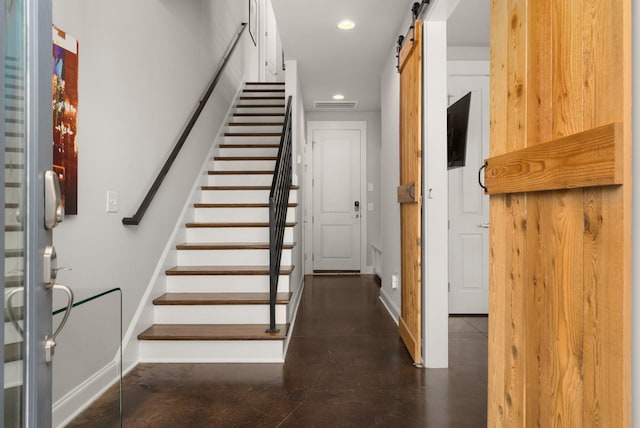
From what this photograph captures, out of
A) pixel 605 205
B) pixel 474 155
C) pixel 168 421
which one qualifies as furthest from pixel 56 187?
pixel 474 155

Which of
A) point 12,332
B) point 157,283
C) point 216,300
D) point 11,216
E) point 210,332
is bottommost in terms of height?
point 210,332

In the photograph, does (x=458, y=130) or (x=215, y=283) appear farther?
(x=458, y=130)

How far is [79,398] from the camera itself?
1.05 meters

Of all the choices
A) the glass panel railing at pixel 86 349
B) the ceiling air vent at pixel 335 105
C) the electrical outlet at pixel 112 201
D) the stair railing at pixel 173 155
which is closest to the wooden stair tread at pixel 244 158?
the stair railing at pixel 173 155

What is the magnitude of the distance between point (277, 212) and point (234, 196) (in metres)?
1.12

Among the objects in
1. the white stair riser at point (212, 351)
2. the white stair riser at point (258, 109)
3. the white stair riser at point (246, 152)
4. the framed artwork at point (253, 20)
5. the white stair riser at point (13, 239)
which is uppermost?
the framed artwork at point (253, 20)

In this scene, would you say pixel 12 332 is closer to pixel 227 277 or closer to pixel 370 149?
pixel 227 277

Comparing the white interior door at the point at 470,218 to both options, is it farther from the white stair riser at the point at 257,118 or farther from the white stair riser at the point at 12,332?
the white stair riser at the point at 12,332

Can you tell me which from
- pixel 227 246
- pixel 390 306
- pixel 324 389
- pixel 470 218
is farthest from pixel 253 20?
pixel 324 389

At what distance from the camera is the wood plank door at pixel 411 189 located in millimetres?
2734

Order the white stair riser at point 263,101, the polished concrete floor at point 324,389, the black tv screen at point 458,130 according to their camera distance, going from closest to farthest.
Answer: the polished concrete floor at point 324,389, the black tv screen at point 458,130, the white stair riser at point 263,101

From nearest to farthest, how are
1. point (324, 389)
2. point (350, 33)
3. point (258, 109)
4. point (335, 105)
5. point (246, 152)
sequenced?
point (324, 389) < point (350, 33) < point (246, 152) < point (258, 109) < point (335, 105)

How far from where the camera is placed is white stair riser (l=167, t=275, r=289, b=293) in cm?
326

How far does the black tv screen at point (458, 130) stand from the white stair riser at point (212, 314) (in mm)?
2089
